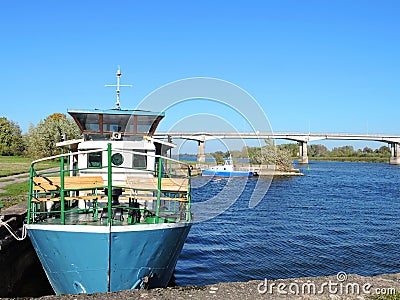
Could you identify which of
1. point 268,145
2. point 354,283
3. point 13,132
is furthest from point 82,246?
point 13,132

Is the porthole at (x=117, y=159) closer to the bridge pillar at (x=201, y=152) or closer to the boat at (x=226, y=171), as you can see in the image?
the boat at (x=226, y=171)

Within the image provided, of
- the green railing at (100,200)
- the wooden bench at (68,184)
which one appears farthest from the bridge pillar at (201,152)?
the wooden bench at (68,184)

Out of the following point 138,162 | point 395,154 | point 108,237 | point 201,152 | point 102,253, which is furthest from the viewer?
point 395,154

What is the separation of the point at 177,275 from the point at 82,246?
7.35m

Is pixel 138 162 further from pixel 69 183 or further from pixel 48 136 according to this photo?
pixel 48 136

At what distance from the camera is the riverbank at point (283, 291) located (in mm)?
8039

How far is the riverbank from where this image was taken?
804cm

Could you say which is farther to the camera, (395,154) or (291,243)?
(395,154)

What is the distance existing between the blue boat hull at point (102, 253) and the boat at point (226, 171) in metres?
61.3

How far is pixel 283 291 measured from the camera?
8391 mm

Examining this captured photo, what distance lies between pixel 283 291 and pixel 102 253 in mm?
3718

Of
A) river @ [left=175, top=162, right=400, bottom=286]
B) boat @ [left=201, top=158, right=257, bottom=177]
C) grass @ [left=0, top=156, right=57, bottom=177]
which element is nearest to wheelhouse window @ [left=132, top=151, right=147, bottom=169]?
river @ [left=175, top=162, right=400, bottom=286]

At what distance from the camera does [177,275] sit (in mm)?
16219

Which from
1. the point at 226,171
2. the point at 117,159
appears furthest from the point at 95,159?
the point at 226,171
